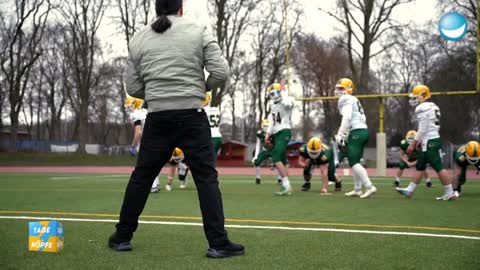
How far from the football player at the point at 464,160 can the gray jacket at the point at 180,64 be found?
8.08 m

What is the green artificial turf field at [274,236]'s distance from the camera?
12.9 ft

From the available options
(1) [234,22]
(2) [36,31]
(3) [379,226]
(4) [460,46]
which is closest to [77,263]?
(3) [379,226]

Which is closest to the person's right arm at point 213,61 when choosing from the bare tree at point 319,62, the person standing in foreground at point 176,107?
the person standing in foreground at point 176,107

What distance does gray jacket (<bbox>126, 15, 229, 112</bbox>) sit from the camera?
171 inches

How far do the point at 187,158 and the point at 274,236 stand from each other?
1313mm

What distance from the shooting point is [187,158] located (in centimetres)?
441

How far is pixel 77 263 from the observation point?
392cm

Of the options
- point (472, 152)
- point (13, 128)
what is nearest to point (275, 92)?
point (472, 152)

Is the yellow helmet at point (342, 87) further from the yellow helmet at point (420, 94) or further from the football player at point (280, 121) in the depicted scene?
the yellow helmet at point (420, 94)

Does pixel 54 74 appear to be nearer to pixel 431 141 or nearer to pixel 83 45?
pixel 83 45

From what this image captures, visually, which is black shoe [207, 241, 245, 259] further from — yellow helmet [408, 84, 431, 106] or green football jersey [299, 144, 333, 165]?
green football jersey [299, 144, 333, 165]

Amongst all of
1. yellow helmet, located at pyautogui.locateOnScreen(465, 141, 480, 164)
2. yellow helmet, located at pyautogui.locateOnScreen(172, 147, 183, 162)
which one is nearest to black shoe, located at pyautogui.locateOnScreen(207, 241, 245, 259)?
yellow helmet, located at pyautogui.locateOnScreen(465, 141, 480, 164)

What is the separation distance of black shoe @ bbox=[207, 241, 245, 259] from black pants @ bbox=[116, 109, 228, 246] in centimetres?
6

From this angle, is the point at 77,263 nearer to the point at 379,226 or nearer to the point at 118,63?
the point at 379,226
